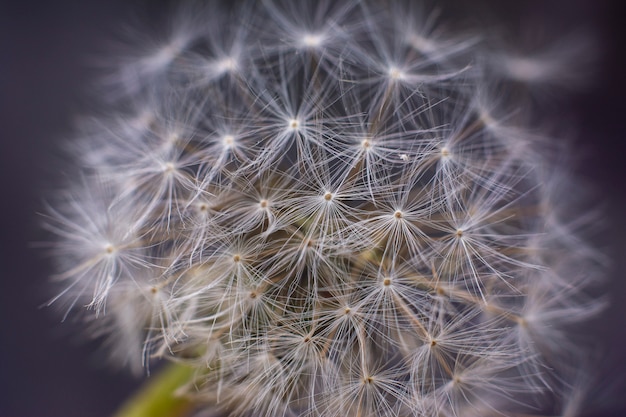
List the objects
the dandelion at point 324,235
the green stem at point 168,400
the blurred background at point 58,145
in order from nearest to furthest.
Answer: the dandelion at point 324,235
the green stem at point 168,400
the blurred background at point 58,145

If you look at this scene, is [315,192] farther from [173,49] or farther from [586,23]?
[586,23]

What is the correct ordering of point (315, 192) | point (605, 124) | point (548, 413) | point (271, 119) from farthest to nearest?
point (605, 124) → point (548, 413) → point (271, 119) → point (315, 192)

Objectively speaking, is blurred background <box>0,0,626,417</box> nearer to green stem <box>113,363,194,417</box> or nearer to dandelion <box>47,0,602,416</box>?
green stem <box>113,363,194,417</box>

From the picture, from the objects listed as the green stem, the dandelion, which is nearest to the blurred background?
the green stem

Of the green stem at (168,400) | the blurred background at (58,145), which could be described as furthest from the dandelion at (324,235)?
the blurred background at (58,145)

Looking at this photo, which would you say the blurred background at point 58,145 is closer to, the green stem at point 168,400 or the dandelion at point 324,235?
the green stem at point 168,400

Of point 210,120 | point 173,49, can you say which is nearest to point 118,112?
point 173,49
